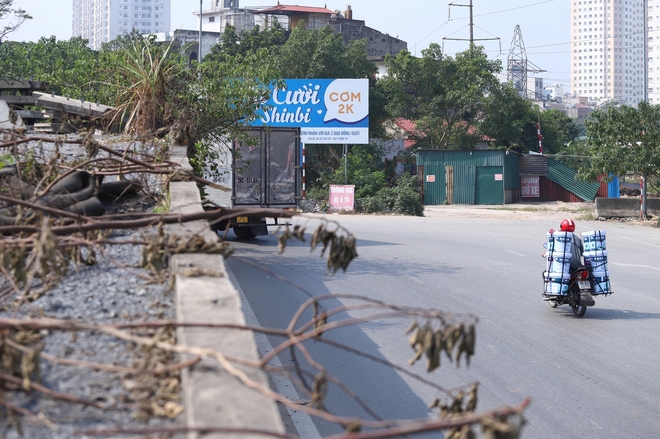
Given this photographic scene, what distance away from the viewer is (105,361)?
3164 millimetres

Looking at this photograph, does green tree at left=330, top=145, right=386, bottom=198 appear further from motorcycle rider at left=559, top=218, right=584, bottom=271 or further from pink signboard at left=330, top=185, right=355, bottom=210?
motorcycle rider at left=559, top=218, right=584, bottom=271

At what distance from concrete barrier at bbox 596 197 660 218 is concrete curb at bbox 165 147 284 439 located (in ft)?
90.7

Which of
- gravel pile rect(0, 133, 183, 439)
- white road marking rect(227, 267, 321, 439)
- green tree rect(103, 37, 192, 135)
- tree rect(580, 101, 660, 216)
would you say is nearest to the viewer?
gravel pile rect(0, 133, 183, 439)

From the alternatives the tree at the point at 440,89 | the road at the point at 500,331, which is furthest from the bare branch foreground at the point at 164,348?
the tree at the point at 440,89

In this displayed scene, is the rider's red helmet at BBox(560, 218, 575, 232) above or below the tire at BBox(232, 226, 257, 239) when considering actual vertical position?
above

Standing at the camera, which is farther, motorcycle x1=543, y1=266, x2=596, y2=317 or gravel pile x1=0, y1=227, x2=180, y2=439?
motorcycle x1=543, y1=266, x2=596, y2=317

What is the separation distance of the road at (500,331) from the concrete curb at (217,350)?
0.96 ft

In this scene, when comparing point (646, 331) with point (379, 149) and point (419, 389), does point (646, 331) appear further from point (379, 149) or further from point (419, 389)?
point (379, 149)

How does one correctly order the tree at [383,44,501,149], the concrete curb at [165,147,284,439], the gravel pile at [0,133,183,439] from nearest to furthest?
the concrete curb at [165,147,284,439], the gravel pile at [0,133,183,439], the tree at [383,44,501,149]

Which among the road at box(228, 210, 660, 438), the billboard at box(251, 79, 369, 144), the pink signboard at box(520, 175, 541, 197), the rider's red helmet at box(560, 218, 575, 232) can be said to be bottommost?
the road at box(228, 210, 660, 438)

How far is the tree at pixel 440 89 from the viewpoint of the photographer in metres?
47.3

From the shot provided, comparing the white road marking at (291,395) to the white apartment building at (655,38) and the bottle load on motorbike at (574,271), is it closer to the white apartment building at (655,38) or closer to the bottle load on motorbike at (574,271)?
the bottle load on motorbike at (574,271)

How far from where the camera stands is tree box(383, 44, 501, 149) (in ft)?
155

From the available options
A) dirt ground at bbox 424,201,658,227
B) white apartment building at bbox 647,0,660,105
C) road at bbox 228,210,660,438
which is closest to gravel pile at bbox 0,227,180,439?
road at bbox 228,210,660,438
